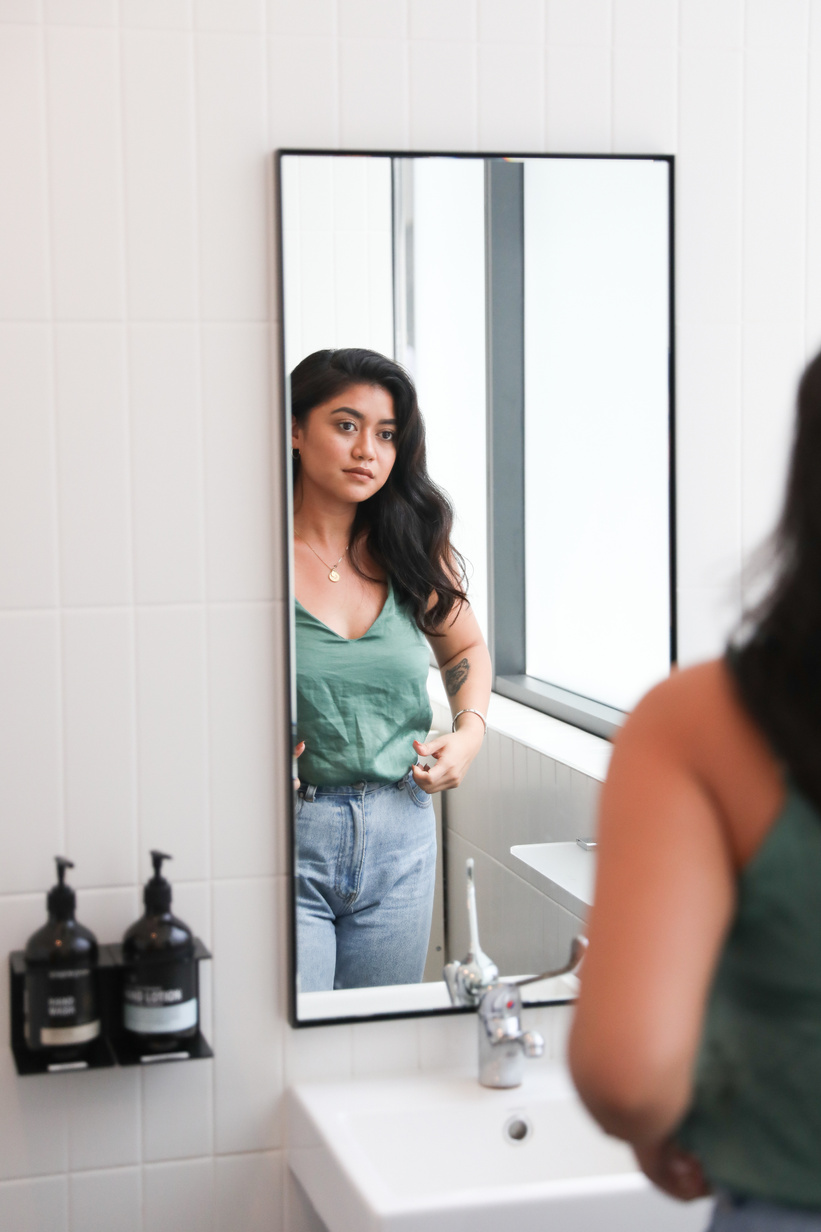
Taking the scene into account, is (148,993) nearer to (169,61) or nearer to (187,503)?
(187,503)

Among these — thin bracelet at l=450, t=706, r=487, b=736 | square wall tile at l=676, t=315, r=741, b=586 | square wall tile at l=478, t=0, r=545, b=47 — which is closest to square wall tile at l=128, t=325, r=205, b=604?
thin bracelet at l=450, t=706, r=487, b=736

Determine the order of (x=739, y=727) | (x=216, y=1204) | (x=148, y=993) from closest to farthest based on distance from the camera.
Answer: (x=739, y=727)
(x=148, y=993)
(x=216, y=1204)

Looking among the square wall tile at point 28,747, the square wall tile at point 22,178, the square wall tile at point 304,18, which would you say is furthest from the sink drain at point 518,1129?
the square wall tile at point 304,18

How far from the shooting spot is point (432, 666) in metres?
1.45

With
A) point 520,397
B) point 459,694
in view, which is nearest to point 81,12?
point 520,397

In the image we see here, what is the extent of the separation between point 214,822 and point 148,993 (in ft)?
0.66

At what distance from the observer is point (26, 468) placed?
1.33 meters

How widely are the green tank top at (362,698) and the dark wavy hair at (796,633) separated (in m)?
→ 0.78

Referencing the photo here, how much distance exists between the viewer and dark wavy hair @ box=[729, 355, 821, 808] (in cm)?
63

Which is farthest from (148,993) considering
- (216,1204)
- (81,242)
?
(81,242)

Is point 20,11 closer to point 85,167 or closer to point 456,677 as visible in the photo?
point 85,167

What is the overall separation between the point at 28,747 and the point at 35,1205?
52cm

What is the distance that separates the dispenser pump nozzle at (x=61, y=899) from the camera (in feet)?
4.25

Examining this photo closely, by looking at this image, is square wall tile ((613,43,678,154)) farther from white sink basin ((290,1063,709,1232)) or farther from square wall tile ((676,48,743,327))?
white sink basin ((290,1063,709,1232))
